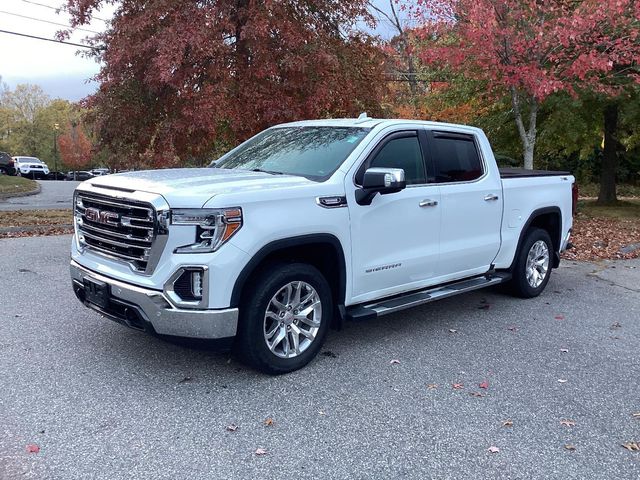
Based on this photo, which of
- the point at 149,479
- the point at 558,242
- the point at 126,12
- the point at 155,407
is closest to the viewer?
the point at 149,479

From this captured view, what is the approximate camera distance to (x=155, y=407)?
144 inches

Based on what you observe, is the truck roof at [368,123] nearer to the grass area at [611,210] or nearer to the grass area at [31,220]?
the grass area at [31,220]

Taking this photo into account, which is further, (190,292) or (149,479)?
(190,292)

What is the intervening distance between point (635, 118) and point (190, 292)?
1347 cm

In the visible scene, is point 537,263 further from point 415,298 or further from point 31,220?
point 31,220

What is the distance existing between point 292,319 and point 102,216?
5.24ft

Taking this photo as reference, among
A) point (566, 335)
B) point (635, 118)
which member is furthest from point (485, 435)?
point (635, 118)

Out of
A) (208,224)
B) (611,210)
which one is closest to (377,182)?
(208,224)

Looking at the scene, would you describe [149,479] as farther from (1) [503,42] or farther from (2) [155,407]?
(1) [503,42]

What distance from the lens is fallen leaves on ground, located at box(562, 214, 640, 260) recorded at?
9969 mm

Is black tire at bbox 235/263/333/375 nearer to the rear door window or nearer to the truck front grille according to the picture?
the truck front grille

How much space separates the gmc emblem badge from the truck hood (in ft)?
0.62

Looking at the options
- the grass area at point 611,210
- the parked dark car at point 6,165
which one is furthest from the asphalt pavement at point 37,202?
the parked dark car at point 6,165

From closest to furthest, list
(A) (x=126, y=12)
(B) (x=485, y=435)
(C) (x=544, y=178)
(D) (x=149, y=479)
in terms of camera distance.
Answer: (D) (x=149, y=479) → (B) (x=485, y=435) → (C) (x=544, y=178) → (A) (x=126, y=12)
